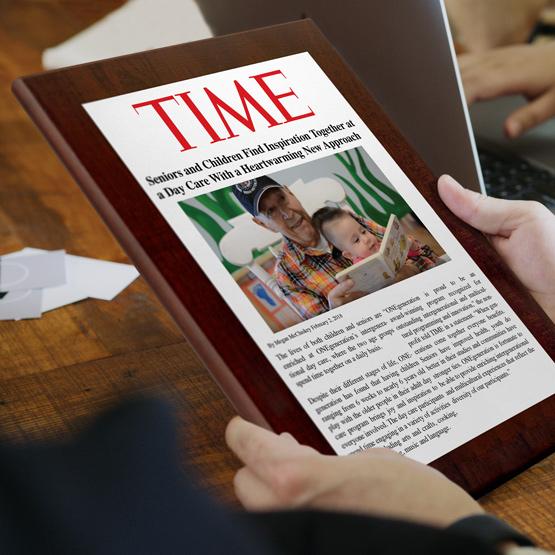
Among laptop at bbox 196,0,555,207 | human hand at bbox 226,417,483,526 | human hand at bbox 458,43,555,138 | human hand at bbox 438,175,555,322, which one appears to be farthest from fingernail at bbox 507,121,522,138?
human hand at bbox 226,417,483,526

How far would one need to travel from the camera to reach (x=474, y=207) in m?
0.73

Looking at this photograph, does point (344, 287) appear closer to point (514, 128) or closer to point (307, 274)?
point (307, 274)

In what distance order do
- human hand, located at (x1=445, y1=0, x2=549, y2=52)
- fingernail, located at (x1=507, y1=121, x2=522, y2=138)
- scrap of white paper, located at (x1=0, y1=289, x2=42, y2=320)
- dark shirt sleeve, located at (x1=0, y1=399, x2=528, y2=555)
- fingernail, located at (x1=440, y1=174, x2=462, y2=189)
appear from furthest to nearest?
human hand, located at (x1=445, y1=0, x2=549, y2=52) → fingernail, located at (x1=507, y1=121, x2=522, y2=138) → scrap of white paper, located at (x1=0, y1=289, x2=42, y2=320) → fingernail, located at (x1=440, y1=174, x2=462, y2=189) → dark shirt sleeve, located at (x1=0, y1=399, x2=528, y2=555)

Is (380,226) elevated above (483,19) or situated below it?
below

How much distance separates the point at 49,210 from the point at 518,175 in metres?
0.73

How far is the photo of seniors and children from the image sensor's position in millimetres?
601

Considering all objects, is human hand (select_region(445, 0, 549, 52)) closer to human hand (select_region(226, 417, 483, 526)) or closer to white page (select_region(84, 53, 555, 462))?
white page (select_region(84, 53, 555, 462))

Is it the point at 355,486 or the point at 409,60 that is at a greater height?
the point at 409,60

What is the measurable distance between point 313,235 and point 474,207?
0.60 feet

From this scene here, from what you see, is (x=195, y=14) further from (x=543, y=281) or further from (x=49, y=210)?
(x=543, y=281)

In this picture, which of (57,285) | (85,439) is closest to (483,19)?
(57,285)

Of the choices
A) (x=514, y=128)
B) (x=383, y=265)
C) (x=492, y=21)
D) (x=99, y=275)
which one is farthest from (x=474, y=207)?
(x=492, y=21)

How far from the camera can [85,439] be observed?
1.25 ft

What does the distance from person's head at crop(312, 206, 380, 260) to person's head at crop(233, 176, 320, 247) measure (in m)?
0.01
